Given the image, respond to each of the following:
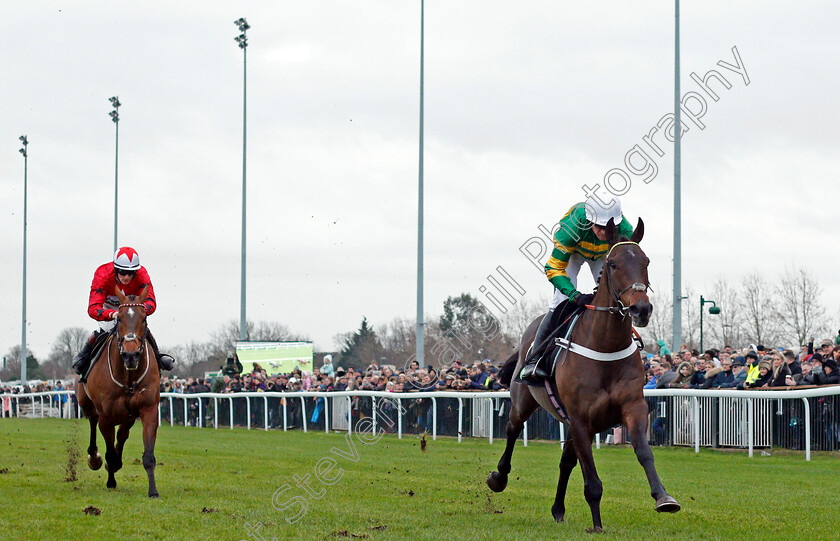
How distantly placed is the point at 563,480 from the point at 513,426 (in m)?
1.01

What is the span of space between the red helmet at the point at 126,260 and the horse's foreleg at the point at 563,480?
4820mm

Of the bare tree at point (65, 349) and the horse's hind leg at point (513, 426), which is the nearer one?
the horse's hind leg at point (513, 426)

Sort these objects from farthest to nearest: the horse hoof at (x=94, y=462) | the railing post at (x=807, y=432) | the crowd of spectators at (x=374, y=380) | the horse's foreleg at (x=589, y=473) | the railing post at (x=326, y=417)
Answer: the railing post at (x=326, y=417) → the crowd of spectators at (x=374, y=380) → the railing post at (x=807, y=432) → the horse hoof at (x=94, y=462) → the horse's foreleg at (x=589, y=473)

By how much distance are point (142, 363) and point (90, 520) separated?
262 centimetres

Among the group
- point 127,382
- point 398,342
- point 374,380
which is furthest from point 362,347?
point 127,382

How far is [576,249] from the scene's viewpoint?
840 cm

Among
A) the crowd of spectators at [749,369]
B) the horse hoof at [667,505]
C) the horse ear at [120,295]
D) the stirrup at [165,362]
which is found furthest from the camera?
the crowd of spectators at [749,369]

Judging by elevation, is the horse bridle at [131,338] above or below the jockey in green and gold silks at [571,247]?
below

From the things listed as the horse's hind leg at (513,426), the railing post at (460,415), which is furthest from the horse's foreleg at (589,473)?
the railing post at (460,415)

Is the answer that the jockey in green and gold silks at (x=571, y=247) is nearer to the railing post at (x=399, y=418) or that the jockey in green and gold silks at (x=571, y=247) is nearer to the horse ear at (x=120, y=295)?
the horse ear at (x=120, y=295)

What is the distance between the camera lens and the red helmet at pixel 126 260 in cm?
1063

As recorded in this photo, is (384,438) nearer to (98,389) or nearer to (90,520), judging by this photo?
(98,389)

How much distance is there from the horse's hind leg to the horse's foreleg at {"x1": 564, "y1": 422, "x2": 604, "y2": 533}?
4.47 ft

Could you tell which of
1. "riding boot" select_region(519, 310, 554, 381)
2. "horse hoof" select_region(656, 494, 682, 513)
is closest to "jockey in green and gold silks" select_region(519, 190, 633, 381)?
"riding boot" select_region(519, 310, 554, 381)
